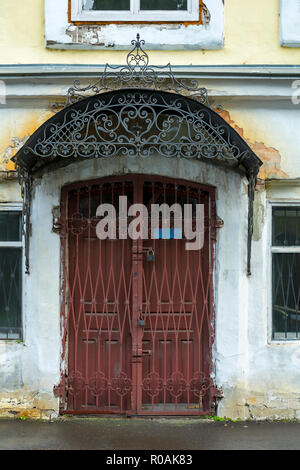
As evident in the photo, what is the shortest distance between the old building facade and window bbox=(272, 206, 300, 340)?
16mm

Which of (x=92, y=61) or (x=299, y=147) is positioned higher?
(x=92, y=61)

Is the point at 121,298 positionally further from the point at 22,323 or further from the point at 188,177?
the point at 188,177

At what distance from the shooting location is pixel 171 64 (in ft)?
21.4

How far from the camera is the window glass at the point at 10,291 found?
6.70m

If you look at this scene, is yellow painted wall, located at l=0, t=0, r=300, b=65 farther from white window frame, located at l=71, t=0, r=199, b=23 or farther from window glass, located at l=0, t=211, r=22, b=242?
window glass, located at l=0, t=211, r=22, b=242

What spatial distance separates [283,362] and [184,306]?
4.13 feet

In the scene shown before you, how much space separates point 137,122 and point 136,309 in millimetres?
2093

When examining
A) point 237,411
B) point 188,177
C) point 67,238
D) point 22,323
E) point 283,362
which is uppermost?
point 188,177

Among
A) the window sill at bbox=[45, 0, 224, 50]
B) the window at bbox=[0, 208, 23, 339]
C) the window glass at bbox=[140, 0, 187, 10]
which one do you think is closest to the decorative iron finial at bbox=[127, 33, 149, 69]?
the window sill at bbox=[45, 0, 224, 50]

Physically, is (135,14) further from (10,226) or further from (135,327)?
(135,327)

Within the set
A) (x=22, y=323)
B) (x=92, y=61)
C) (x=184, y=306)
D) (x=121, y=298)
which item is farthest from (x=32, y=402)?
(x=92, y=61)

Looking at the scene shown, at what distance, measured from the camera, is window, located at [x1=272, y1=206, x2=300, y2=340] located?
263 inches

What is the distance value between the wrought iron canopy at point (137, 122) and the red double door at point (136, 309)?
51 centimetres

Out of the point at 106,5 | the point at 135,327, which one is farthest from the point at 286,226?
the point at 106,5
